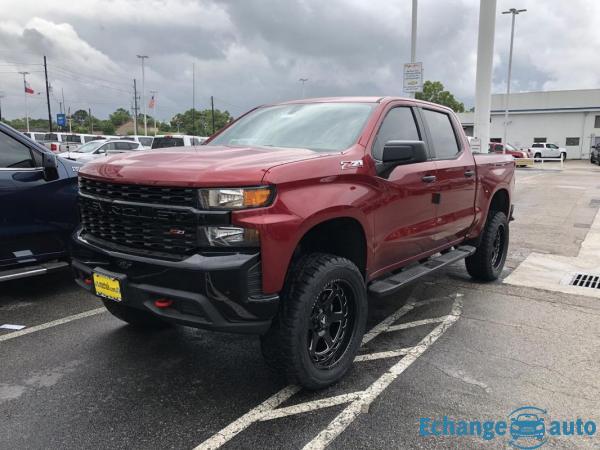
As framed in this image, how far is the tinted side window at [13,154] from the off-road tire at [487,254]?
479 cm

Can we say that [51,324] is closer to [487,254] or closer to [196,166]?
[196,166]

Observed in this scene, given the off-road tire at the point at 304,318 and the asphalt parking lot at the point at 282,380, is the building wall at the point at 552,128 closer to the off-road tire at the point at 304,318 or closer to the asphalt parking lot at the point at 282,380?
the asphalt parking lot at the point at 282,380

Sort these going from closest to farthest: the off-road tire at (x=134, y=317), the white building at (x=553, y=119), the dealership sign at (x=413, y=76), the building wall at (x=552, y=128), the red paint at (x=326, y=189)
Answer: the red paint at (x=326, y=189) → the off-road tire at (x=134, y=317) → the dealership sign at (x=413, y=76) → the white building at (x=553, y=119) → the building wall at (x=552, y=128)

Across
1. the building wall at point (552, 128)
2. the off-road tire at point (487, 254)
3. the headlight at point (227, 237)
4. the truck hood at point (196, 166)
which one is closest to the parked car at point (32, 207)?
the truck hood at point (196, 166)

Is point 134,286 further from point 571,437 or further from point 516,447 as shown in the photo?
point 571,437

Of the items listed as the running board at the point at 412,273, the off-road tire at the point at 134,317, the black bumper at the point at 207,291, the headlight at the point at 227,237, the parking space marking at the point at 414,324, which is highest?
the headlight at the point at 227,237

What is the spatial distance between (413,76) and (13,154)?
13315 mm

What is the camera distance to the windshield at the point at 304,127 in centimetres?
371

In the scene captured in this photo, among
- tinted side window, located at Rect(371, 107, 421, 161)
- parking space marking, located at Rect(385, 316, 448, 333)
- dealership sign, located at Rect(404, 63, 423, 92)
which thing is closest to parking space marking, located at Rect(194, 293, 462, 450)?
parking space marking, located at Rect(385, 316, 448, 333)

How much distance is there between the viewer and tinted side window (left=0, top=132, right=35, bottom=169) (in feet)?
15.8

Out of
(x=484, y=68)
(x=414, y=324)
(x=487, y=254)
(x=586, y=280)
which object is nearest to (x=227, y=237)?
(x=414, y=324)

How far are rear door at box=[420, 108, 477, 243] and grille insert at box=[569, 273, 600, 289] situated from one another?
1.90 m

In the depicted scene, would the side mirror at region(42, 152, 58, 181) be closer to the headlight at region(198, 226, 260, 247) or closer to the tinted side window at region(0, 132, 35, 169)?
the tinted side window at region(0, 132, 35, 169)

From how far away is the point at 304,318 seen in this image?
294cm
